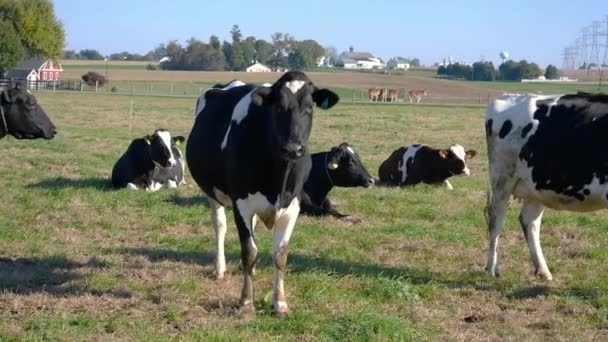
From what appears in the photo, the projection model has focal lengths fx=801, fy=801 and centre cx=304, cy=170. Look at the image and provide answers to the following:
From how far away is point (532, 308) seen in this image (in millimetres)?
7672

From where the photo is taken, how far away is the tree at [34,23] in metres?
82.9

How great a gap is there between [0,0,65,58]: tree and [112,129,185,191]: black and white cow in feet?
240

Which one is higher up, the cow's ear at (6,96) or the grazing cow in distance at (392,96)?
the cow's ear at (6,96)

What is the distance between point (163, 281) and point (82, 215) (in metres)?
4.07

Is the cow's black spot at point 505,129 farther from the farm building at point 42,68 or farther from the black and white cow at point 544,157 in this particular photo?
the farm building at point 42,68

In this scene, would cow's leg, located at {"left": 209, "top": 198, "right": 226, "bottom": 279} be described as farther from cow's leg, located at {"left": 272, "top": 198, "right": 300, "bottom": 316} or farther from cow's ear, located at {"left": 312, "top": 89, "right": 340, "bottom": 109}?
cow's ear, located at {"left": 312, "top": 89, "right": 340, "bottom": 109}

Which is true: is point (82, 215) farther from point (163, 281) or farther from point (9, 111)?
point (163, 281)

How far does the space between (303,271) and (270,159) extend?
1966mm

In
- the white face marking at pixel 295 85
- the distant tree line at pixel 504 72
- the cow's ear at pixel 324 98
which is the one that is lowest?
the cow's ear at pixel 324 98

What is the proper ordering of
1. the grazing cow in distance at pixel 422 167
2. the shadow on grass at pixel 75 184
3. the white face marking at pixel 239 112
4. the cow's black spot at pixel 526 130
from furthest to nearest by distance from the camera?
1. the grazing cow in distance at pixel 422 167
2. the shadow on grass at pixel 75 184
3. the cow's black spot at pixel 526 130
4. the white face marking at pixel 239 112

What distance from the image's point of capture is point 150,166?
14.9 m

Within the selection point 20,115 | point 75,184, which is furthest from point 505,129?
point 75,184

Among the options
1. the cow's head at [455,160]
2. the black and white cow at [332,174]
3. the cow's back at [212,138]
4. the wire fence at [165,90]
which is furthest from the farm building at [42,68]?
the cow's back at [212,138]

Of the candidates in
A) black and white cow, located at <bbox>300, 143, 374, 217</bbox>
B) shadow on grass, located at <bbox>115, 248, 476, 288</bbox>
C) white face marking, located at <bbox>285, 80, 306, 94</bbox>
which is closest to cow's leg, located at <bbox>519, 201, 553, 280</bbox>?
shadow on grass, located at <bbox>115, 248, 476, 288</bbox>
